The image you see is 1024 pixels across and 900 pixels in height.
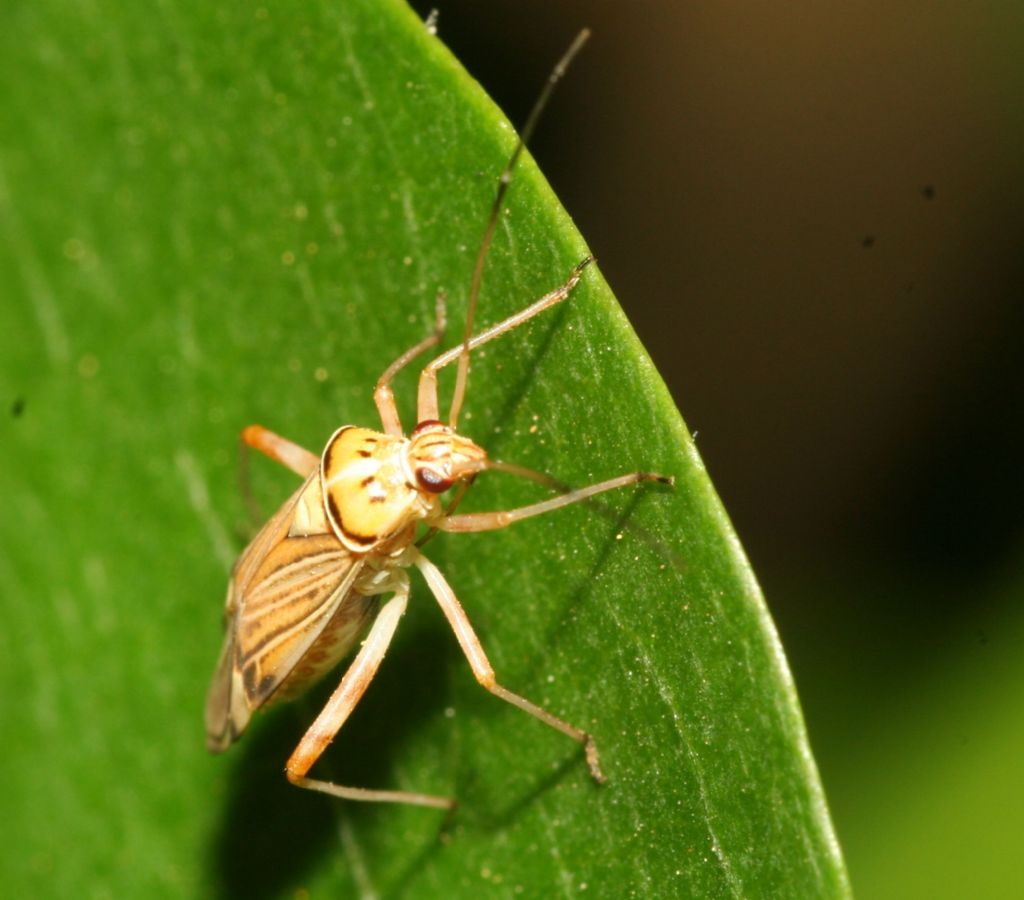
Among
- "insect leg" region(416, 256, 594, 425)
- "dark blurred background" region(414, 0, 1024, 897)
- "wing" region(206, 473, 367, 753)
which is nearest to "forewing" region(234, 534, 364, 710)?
"wing" region(206, 473, 367, 753)

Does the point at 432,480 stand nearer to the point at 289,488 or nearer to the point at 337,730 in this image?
the point at 289,488

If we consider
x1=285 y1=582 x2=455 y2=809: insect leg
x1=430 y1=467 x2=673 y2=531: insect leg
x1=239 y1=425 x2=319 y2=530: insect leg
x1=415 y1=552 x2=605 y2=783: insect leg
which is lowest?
x1=285 y1=582 x2=455 y2=809: insect leg

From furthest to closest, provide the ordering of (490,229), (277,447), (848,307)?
1. (848,307)
2. (277,447)
3. (490,229)

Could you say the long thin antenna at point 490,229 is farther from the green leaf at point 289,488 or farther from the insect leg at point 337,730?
the insect leg at point 337,730

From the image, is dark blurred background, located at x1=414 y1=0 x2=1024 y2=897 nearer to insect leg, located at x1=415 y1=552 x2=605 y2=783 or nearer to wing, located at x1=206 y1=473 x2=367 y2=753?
insect leg, located at x1=415 y1=552 x2=605 y2=783

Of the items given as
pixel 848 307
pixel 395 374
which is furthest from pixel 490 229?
pixel 848 307

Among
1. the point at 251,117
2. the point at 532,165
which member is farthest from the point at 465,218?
the point at 251,117

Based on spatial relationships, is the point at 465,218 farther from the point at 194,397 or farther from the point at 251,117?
the point at 194,397
